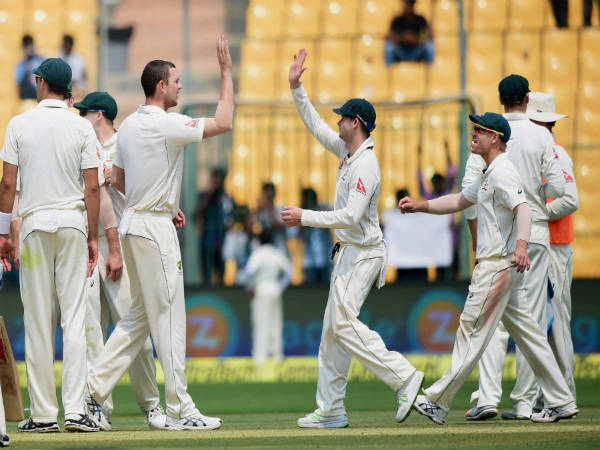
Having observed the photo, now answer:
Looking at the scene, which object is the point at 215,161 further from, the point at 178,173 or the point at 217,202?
the point at 178,173

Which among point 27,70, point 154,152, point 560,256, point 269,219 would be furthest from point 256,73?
point 154,152

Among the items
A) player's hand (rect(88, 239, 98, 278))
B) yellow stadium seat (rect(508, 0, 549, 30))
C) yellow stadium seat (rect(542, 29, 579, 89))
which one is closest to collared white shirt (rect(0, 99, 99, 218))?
player's hand (rect(88, 239, 98, 278))

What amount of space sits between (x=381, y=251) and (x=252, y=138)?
274 inches

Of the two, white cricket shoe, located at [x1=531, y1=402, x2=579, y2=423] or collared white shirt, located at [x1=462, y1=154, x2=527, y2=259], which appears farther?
white cricket shoe, located at [x1=531, y1=402, x2=579, y2=423]

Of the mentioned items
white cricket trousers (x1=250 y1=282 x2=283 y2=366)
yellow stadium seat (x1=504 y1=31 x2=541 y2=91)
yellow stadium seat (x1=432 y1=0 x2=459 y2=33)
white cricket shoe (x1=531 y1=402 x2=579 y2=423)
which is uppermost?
yellow stadium seat (x1=432 y1=0 x2=459 y2=33)

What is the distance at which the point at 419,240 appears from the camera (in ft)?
40.8

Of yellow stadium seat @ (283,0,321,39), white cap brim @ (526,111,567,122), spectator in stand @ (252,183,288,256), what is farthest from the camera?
yellow stadium seat @ (283,0,321,39)

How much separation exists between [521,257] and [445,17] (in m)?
10.5

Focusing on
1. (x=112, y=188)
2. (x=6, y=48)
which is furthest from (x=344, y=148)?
(x=6, y=48)

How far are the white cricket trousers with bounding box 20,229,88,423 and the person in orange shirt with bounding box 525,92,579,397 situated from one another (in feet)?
10.7

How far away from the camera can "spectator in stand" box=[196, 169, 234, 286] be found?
41.2 feet

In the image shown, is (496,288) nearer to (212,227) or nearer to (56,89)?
(56,89)

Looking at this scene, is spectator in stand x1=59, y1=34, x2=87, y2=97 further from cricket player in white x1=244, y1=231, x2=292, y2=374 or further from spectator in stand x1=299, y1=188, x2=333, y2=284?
spectator in stand x1=299, y1=188, x2=333, y2=284

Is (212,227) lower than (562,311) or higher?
higher
